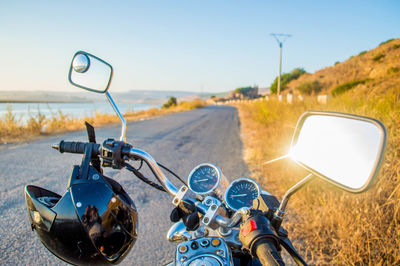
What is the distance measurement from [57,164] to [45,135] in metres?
4.30

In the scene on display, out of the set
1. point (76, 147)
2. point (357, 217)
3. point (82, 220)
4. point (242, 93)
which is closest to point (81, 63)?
point (76, 147)

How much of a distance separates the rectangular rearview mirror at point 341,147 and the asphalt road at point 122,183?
71.9 inches

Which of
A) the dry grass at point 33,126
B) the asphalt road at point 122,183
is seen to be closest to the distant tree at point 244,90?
the dry grass at point 33,126

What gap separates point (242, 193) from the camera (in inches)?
54.7

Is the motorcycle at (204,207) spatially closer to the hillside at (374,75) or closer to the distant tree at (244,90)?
the hillside at (374,75)

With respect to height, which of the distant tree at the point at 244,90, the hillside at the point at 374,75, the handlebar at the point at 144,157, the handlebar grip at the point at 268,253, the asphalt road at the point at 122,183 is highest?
the distant tree at the point at 244,90

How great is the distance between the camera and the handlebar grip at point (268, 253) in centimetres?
72

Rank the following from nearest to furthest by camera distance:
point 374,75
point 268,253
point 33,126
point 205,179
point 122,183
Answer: point 268,253 < point 205,179 < point 122,183 < point 33,126 < point 374,75

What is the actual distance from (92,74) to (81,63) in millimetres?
97

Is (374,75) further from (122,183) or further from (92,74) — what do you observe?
(92,74)

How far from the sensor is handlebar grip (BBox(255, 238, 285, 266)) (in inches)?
28.3

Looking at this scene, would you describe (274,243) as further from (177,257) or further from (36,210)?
(36,210)

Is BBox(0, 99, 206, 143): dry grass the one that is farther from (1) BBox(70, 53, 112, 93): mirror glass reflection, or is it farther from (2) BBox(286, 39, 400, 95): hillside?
(2) BBox(286, 39, 400, 95): hillside

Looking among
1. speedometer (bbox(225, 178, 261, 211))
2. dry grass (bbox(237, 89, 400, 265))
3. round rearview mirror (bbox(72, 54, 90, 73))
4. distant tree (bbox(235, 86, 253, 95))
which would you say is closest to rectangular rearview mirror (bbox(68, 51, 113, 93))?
round rearview mirror (bbox(72, 54, 90, 73))
